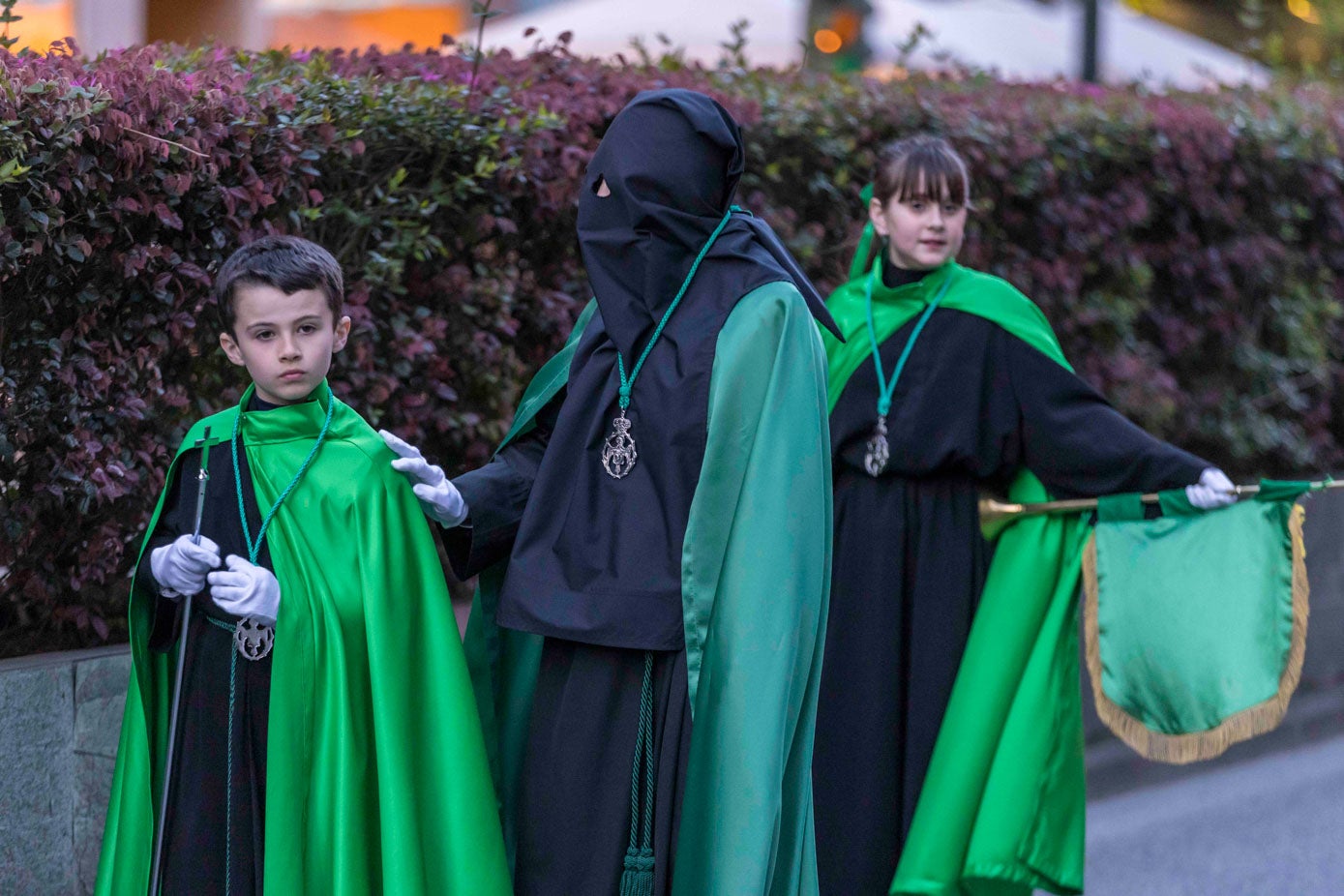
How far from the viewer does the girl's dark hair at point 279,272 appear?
125 inches

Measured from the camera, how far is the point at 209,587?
10.2 feet

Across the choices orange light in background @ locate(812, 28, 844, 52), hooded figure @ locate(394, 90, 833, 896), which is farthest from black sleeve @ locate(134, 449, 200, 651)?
orange light in background @ locate(812, 28, 844, 52)

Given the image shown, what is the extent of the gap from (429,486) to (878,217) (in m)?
1.89

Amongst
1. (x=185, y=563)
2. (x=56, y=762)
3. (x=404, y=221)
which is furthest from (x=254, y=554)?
(x=404, y=221)

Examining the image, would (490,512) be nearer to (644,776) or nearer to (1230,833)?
(644,776)

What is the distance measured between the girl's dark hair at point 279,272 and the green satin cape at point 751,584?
783 mm

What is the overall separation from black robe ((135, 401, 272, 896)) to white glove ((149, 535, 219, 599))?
98 mm

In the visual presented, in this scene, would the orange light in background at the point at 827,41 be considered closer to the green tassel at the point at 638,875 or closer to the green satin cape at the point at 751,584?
the green satin cape at the point at 751,584

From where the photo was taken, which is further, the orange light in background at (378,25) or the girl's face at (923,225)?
the orange light in background at (378,25)

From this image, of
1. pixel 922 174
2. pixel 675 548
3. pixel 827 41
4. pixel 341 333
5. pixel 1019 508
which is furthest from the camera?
pixel 827 41

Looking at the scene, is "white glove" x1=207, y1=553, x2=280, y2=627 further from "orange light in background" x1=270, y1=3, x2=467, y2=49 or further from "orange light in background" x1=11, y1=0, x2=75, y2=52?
"orange light in background" x1=270, y1=3, x2=467, y2=49

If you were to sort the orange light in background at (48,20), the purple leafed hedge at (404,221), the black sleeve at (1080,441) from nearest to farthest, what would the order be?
1. the purple leafed hedge at (404,221)
2. the black sleeve at (1080,441)
3. the orange light in background at (48,20)

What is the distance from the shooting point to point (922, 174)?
441 cm

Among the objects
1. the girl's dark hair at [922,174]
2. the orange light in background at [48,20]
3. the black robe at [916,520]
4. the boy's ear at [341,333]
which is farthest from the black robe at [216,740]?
the orange light in background at [48,20]
